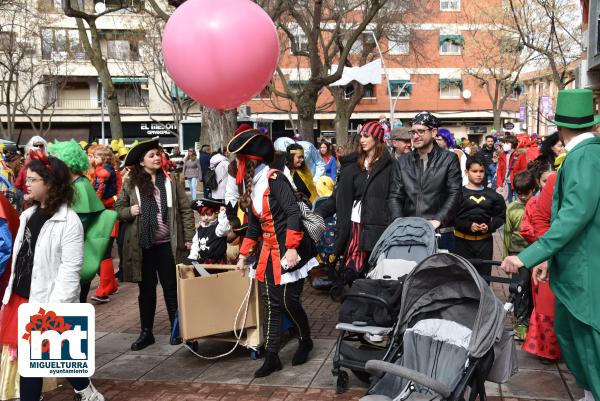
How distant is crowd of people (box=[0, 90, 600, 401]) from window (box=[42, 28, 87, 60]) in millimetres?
36282

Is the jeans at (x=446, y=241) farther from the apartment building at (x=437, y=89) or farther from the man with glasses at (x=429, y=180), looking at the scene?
the apartment building at (x=437, y=89)

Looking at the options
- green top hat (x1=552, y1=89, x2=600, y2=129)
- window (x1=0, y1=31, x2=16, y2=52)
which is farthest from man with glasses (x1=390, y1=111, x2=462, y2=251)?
window (x1=0, y1=31, x2=16, y2=52)

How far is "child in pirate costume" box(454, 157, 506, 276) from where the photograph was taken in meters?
6.94

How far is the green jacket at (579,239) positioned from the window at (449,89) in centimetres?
4892

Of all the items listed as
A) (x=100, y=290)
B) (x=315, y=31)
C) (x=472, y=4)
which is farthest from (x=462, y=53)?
(x=100, y=290)

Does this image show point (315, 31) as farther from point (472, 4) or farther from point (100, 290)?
point (472, 4)

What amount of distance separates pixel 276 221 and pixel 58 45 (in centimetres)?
4065

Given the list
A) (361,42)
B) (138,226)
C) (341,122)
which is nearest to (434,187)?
(138,226)

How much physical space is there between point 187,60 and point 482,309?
388cm

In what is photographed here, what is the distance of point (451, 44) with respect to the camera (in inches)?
1988

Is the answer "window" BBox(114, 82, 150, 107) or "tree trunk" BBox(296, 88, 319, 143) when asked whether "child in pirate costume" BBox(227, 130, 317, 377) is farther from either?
"window" BBox(114, 82, 150, 107)

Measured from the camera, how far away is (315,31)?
19.9 m

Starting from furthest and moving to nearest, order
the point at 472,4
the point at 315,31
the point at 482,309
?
the point at 472,4, the point at 315,31, the point at 482,309

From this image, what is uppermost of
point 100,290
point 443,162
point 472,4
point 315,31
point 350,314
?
point 472,4
